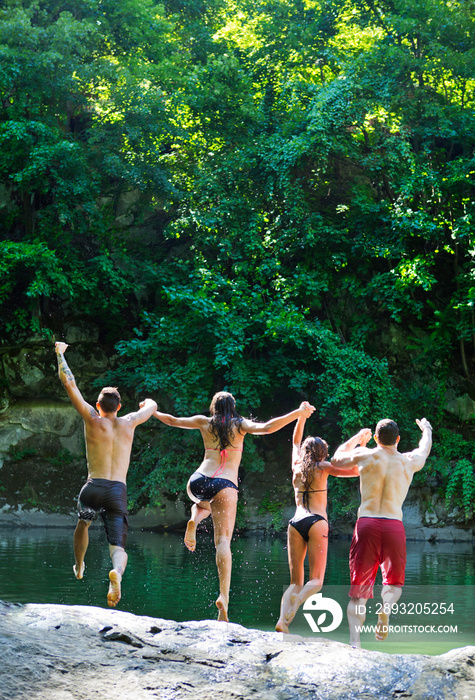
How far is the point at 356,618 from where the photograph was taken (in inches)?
206

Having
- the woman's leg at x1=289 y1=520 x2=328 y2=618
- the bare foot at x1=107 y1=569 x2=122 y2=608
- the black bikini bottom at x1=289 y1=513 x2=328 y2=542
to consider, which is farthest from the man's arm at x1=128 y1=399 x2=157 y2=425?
the woman's leg at x1=289 y1=520 x2=328 y2=618

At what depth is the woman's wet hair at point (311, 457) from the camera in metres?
5.67

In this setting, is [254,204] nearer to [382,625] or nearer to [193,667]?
[382,625]

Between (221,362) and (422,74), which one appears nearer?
(221,362)

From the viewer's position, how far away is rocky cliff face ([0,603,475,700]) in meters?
3.70

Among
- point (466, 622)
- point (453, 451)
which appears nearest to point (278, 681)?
point (466, 622)

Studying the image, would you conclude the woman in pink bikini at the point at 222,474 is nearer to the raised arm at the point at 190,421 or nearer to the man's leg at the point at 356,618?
the raised arm at the point at 190,421

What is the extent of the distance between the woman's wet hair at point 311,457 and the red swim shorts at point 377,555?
0.60 meters

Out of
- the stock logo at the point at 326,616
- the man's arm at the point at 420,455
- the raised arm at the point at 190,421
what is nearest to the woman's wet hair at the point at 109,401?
the raised arm at the point at 190,421

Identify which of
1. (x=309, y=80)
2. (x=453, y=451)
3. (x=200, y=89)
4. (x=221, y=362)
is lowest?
(x=453, y=451)

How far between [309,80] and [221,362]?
9.20 m

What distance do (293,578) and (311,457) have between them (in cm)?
96

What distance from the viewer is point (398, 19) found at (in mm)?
17984

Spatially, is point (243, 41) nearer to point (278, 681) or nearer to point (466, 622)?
point (466, 622)
